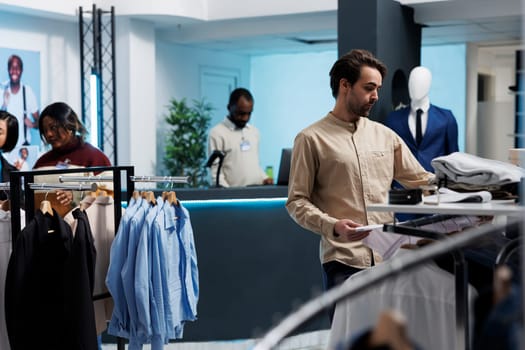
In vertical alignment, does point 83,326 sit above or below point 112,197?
below

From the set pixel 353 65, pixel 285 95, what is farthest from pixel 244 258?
pixel 285 95

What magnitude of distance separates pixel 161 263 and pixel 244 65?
8.47m

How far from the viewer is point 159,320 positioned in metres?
3.70

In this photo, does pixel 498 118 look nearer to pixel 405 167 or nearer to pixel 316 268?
pixel 316 268

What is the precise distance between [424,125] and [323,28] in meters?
2.70

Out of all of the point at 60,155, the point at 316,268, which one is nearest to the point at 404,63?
the point at 316,268

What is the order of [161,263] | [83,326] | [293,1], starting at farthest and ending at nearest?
[293,1] → [161,263] → [83,326]

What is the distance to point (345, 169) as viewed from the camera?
11.1 ft

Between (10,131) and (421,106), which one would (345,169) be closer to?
(10,131)

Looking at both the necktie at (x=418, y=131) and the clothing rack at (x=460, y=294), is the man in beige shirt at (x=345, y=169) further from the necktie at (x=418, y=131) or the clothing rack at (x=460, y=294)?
the necktie at (x=418, y=131)

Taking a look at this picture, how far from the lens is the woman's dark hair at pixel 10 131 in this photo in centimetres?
556

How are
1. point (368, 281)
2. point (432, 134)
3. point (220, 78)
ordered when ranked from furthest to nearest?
point (220, 78), point (432, 134), point (368, 281)

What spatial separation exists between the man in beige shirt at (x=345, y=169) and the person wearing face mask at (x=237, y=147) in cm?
457

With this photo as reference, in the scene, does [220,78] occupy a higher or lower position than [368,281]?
higher
